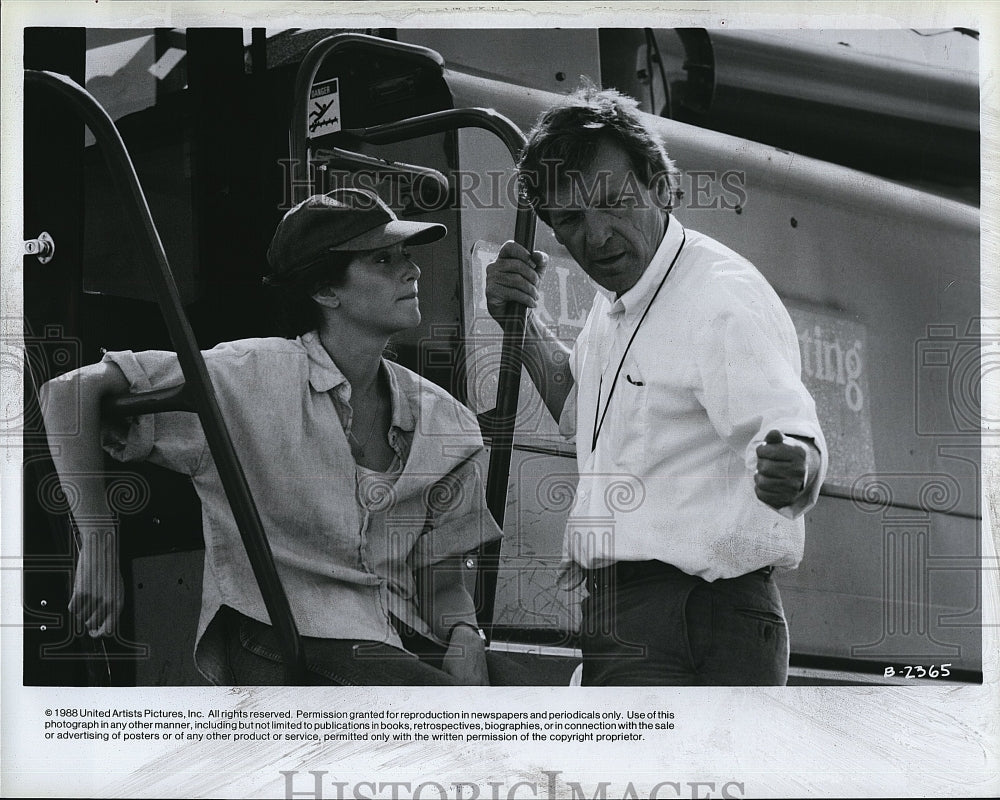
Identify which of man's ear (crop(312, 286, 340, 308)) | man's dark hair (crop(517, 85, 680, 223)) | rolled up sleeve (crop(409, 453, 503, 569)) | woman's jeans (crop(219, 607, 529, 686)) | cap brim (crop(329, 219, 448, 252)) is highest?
man's dark hair (crop(517, 85, 680, 223))

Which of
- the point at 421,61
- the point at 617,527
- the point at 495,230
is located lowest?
the point at 617,527

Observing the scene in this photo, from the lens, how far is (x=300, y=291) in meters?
3.56

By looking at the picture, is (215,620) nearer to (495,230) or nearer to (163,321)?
(163,321)

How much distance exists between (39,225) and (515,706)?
1.85m

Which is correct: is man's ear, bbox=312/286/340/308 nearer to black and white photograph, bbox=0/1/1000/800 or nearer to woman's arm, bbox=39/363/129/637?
black and white photograph, bbox=0/1/1000/800

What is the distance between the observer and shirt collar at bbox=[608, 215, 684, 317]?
3562 mm

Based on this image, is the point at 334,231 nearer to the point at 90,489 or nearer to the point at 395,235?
the point at 395,235

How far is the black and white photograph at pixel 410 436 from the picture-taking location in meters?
3.51

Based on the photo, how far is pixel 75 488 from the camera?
3.56 m

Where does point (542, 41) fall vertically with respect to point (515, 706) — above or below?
above

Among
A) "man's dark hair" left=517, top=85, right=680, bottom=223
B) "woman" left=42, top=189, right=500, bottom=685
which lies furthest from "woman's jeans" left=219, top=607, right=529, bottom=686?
"man's dark hair" left=517, top=85, right=680, bottom=223

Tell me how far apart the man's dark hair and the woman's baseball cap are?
28 cm

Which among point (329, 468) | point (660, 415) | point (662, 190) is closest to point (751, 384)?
point (660, 415)

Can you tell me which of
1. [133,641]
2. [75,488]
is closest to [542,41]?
[75,488]
